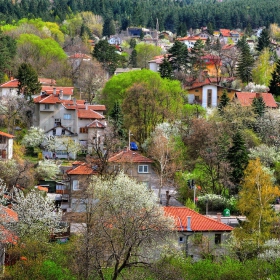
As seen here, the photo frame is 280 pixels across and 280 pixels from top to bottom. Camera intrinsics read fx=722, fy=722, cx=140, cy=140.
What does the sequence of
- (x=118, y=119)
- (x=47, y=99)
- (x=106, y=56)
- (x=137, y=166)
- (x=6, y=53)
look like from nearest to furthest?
(x=137, y=166), (x=47, y=99), (x=118, y=119), (x=6, y=53), (x=106, y=56)

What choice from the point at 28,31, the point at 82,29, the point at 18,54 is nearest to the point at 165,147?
the point at 18,54

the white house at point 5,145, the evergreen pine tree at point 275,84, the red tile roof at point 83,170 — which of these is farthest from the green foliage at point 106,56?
the red tile roof at point 83,170

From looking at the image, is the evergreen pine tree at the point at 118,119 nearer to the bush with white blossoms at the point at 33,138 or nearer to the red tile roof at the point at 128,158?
the bush with white blossoms at the point at 33,138

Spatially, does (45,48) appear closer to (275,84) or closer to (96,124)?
(96,124)

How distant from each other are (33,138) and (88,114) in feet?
16.9

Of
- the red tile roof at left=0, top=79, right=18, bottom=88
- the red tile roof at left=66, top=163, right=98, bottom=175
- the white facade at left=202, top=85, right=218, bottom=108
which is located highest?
the red tile roof at left=0, top=79, right=18, bottom=88

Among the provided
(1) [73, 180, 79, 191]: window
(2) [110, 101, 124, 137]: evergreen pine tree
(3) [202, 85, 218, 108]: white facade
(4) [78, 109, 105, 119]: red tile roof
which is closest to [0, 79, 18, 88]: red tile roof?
(4) [78, 109, 105, 119]: red tile roof

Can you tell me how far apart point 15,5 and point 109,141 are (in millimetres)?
77004

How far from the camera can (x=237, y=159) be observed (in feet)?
153

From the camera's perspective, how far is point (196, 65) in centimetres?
7738

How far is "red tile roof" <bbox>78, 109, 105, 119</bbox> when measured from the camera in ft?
191

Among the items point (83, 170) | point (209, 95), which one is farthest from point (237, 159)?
point (209, 95)

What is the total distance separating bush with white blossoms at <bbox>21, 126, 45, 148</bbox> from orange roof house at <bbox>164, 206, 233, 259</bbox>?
72.1ft

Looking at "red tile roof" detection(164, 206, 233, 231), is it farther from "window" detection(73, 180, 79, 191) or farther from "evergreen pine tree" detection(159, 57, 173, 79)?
"evergreen pine tree" detection(159, 57, 173, 79)
